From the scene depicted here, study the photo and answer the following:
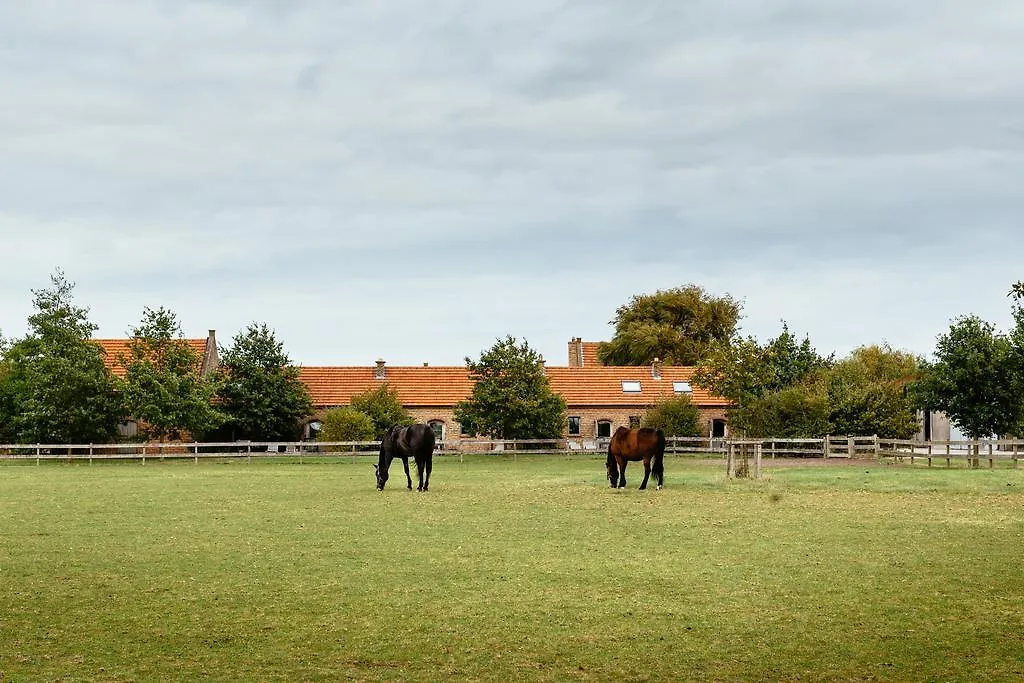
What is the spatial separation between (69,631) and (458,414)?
4383 centimetres

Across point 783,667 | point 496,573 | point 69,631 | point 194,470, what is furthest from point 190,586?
point 194,470

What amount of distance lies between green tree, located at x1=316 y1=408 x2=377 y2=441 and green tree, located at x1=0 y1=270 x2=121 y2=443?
979 cm

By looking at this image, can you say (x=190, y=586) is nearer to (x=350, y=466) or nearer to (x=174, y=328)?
(x=350, y=466)

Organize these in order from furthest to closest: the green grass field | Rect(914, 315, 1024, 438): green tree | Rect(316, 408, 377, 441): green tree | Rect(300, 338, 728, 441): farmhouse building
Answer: Rect(300, 338, 728, 441): farmhouse building → Rect(316, 408, 377, 441): green tree → Rect(914, 315, 1024, 438): green tree → the green grass field

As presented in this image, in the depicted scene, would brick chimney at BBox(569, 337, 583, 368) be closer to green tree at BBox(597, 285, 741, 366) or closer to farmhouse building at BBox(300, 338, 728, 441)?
green tree at BBox(597, 285, 741, 366)

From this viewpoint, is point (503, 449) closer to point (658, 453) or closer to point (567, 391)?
point (567, 391)

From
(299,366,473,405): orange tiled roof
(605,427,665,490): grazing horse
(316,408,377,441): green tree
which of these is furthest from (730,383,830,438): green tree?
(605,427,665,490): grazing horse

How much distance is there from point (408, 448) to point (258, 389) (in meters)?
31.1

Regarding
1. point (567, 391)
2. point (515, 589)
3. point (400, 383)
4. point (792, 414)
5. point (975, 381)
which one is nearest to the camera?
point (515, 589)

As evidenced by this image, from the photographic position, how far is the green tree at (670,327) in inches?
3174

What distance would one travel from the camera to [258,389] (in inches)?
2267

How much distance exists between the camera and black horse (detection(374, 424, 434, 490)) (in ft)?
90.1

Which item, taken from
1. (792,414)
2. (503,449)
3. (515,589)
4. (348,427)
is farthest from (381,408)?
(515,589)

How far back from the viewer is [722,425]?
63.2 metres
